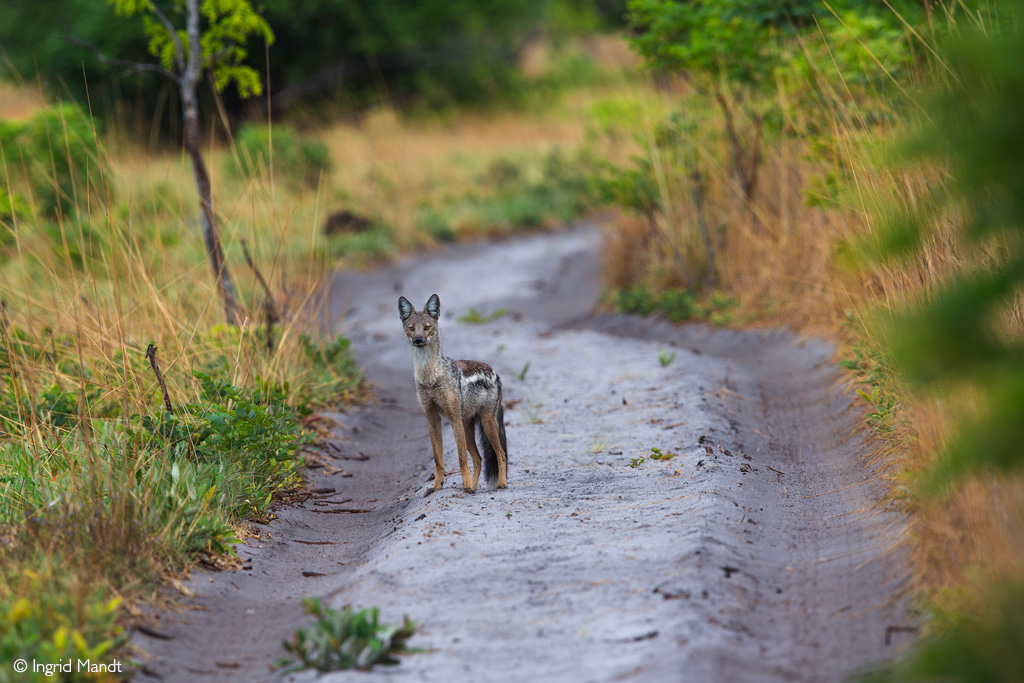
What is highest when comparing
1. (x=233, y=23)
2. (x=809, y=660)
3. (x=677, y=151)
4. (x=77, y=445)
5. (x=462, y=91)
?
(x=462, y=91)

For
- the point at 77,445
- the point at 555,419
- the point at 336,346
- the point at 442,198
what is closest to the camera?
the point at 77,445

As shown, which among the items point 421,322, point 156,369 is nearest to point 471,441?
point 421,322

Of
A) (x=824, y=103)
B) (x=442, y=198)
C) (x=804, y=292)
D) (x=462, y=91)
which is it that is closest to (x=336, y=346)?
(x=804, y=292)

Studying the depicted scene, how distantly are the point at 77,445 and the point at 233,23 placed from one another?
3802mm

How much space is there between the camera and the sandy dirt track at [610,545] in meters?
3.50

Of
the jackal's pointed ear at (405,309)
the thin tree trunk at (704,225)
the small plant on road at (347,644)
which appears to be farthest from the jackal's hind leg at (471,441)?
the thin tree trunk at (704,225)

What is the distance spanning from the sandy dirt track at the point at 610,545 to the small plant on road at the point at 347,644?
0.23 feet

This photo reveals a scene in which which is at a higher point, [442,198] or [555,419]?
[442,198]

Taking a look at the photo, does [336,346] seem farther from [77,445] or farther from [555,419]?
[77,445]

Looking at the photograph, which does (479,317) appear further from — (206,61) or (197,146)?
(206,61)

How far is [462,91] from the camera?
2500cm

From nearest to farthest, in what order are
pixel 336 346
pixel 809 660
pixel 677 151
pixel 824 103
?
1. pixel 809 660
2. pixel 336 346
3. pixel 824 103
4. pixel 677 151

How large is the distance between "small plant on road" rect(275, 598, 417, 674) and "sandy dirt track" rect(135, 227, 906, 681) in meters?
0.07

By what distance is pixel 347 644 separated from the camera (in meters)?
3.55
